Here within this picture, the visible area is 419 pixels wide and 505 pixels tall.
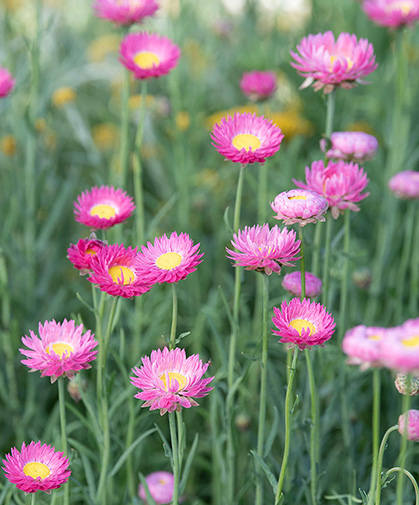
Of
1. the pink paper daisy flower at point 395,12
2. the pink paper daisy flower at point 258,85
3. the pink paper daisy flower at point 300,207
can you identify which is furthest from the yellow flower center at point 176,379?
the pink paper daisy flower at point 395,12

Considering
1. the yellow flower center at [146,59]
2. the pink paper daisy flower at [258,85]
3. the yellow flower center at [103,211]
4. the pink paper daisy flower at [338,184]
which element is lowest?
the yellow flower center at [103,211]

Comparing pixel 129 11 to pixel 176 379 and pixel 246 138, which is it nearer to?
pixel 246 138

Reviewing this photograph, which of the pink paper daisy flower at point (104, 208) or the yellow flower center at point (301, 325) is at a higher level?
the pink paper daisy flower at point (104, 208)

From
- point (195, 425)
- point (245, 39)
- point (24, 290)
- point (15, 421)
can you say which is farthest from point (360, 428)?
point (245, 39)

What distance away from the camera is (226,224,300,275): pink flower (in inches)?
33.2

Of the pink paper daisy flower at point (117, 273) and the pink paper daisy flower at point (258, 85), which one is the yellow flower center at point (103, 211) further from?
the pink paper daisy flower at point (258, 85)

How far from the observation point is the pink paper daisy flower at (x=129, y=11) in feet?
4.50

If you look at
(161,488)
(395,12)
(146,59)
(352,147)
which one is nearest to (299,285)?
(352,147)

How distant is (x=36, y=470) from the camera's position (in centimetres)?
82

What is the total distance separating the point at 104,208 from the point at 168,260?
22 cm

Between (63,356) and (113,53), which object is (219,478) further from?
(113,53)

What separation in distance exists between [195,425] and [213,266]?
0.50 metres

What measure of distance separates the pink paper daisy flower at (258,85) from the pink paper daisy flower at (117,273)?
0.77 m

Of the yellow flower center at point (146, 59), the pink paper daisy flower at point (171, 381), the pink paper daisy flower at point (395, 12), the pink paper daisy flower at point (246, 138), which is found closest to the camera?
the pink paper daisy flower at point (171, 381)
